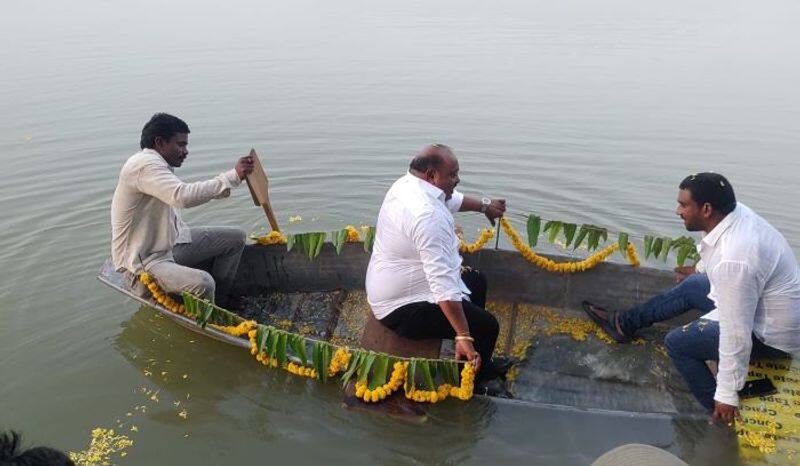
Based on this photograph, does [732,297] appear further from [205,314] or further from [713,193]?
[205,314]

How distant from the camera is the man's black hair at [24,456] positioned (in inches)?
61.0

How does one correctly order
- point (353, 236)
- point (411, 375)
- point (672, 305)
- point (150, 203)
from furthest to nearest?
1. point (353, 236)
2. point (150, 203)
3. point (672, 305)
4. point (411, 375)

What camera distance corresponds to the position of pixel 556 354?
540 cm

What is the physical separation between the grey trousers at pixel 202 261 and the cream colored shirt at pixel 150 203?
0.53 ft

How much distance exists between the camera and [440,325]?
4590 mm

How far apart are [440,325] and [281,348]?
1.25m

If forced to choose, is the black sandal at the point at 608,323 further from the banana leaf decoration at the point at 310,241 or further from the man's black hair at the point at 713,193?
the banana leaf decoration at the point at 310,241

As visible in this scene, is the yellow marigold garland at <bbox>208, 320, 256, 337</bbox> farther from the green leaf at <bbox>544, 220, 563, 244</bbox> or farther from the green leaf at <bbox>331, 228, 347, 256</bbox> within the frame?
the green leaf at <bbox>544, 220, 563, 244</bbox>

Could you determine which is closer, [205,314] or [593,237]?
[205,314]

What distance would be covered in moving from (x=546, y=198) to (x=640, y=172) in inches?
78.4

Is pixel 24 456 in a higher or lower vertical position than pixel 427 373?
higher

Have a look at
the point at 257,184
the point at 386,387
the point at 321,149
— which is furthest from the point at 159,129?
the point at 321,149

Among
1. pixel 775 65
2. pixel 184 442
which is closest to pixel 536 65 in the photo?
pixel 775 65

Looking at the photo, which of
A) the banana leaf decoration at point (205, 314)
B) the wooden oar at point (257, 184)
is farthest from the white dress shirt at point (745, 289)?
the banana leaf decoration at point (205, 314)
